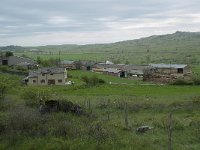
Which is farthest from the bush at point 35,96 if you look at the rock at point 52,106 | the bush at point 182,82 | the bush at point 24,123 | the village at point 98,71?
the bush at point 182,82

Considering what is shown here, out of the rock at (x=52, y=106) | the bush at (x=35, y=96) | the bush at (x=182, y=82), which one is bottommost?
the bush at (x=182, y=82)

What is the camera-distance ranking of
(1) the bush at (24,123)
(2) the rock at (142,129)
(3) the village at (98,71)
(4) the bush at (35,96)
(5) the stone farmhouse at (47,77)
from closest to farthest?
(1) the bush at (24,123)
(2) the rock at (142,129)
(4) the bush at (35,96)
(5) the stone farmhouse at (47,77)
(3) the village at (98,71)

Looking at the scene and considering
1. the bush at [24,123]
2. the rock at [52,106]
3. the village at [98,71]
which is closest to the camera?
the bush at [24,123]

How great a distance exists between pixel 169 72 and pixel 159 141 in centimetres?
6340

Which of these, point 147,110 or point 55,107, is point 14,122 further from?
point 147,110

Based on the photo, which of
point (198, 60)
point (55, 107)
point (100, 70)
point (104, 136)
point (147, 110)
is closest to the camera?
point (104, 136)

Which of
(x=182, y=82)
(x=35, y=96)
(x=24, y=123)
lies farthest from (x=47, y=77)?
(x=24, y=123)

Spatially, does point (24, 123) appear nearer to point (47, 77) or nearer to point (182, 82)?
point (47, 77)

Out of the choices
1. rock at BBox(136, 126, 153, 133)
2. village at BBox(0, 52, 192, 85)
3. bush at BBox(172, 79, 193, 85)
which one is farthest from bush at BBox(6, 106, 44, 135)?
bush at BBox(172, 79, 193, 85)

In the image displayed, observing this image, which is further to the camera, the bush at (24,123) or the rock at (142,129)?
the rock at (142,129)

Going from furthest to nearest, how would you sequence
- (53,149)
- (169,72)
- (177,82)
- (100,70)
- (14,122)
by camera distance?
(100,70), (169,72), (177,82), (14,122), (53,149)

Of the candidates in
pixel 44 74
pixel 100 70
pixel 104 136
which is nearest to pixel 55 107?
pixel 104 136

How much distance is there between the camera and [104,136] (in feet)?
55.8

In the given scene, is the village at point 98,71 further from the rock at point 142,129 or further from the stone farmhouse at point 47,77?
the rock at point 142,129
